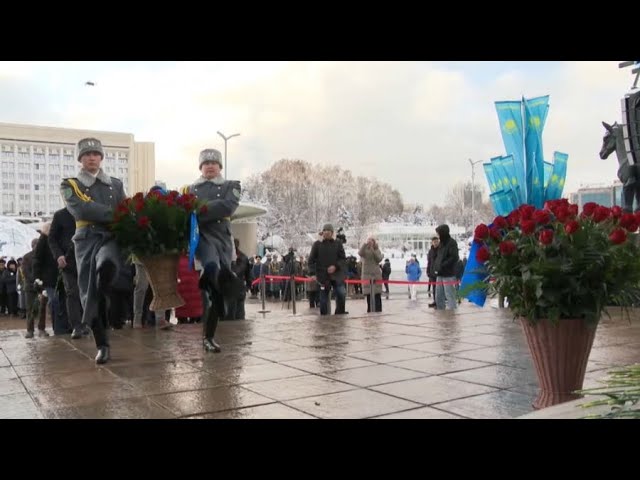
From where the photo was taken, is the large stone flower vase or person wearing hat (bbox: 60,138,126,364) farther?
person wearing hat (bbox: 60,138,126,364)

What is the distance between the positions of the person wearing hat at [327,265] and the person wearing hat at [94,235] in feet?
19.4

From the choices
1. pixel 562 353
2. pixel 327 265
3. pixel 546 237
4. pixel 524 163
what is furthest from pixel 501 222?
pixel 327 265

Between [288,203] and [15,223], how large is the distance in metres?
40.9

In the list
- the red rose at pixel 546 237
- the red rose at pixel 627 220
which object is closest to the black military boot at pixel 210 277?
the red rose at pixel 546 237

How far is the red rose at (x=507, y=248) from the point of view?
11.8 feet

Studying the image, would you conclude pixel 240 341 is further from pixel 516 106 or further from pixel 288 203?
pixel 288 203

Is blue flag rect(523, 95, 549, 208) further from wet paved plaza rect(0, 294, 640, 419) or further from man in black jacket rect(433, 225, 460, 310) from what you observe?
man in black jacket rect(433, 225, 460, 310)

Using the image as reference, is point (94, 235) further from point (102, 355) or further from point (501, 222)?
point (501, 222)

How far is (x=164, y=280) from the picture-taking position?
278 inches

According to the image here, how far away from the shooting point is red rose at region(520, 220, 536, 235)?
11.7 ft

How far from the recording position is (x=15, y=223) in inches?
955

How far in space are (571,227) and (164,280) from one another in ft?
15.7

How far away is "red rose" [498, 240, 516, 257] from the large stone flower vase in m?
0.45

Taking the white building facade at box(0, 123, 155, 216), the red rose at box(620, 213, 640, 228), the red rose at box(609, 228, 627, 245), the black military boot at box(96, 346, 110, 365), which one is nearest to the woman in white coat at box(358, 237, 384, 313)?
the black military boot at box(96, 346, 110, 365)
